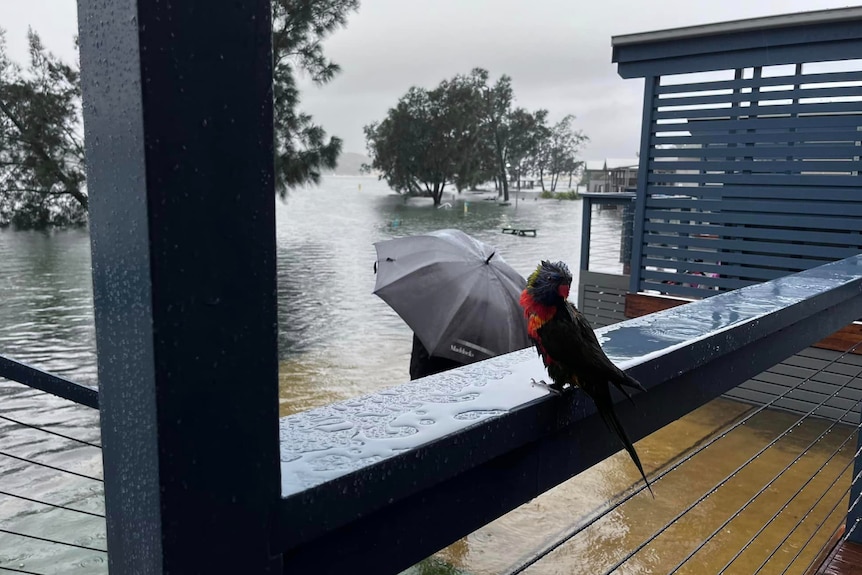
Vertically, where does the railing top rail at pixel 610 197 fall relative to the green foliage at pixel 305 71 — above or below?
below

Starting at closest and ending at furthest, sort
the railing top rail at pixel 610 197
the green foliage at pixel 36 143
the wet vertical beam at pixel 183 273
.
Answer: the wet vertical beam at pixel 183 273
the railing top rail at pixel 610 197
the green foliage at pixel 36 143

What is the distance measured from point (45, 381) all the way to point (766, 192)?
646 centimetres

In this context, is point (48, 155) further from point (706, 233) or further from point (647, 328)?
point (647, 328)

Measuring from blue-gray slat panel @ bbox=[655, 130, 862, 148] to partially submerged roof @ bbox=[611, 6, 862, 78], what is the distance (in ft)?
2.04

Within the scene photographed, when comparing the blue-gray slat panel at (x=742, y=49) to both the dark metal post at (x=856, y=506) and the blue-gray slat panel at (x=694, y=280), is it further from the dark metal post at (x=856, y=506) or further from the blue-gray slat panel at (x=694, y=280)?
the dark metal post at (x=856, y=506)

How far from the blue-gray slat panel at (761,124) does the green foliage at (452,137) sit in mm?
38630

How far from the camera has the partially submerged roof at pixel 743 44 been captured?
5.70m

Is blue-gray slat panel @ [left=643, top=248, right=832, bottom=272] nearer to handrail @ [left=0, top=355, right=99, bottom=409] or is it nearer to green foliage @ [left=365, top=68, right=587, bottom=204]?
handrail @ [left=0, top=355, right=99, bottom=409]

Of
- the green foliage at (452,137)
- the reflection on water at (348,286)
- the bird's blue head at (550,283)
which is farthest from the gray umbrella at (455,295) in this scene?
the green foliage at (452,137)

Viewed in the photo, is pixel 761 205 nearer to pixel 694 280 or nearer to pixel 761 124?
pixel 761 124

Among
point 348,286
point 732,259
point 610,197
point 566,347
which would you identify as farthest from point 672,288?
point 348,286

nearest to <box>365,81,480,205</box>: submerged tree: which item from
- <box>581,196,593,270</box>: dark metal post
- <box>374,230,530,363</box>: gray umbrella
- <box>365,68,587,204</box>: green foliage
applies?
<box>365,68,587,204</box>: green foliage

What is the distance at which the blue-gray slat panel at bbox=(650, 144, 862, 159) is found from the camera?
233 inches

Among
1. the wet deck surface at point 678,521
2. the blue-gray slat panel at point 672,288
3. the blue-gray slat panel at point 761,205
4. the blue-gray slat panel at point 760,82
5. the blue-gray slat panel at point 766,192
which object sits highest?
the blue-gray slat panel at point 760,82
